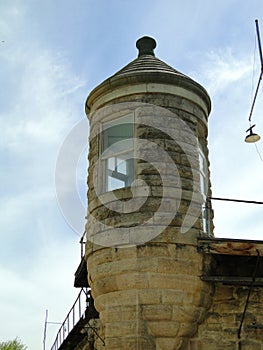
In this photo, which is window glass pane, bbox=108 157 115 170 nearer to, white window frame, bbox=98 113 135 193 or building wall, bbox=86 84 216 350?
white window frame, bbox=98 113 135 193

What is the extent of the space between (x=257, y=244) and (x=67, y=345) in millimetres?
7795

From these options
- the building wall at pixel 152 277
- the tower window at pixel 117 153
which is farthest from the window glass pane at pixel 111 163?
the building wall at pixel 152 277

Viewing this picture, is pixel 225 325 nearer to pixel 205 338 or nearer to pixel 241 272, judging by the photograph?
pixel 205 338

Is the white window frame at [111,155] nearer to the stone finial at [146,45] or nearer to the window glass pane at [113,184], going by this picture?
the window glass pane at [113,184]

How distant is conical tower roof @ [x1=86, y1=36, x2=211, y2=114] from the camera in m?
9.98

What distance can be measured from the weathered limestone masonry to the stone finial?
1409 mm

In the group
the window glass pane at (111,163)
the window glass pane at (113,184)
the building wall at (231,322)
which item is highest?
the window glass pane at (111,163)

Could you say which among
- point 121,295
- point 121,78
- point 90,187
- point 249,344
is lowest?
point 249,344

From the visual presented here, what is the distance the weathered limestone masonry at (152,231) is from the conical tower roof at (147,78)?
2cm

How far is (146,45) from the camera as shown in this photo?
1188 cm

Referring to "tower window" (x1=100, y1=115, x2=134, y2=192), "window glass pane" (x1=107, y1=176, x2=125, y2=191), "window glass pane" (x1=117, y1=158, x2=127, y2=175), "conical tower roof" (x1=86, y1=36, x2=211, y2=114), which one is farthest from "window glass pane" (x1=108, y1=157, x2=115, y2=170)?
"conical tower roof" (x1=86, y1=36, x2=211, y2=114)

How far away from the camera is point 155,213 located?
29.2 ft

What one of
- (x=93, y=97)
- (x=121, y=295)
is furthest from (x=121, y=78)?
(x=121, y=295)

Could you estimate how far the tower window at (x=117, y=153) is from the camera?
31.8 feet
